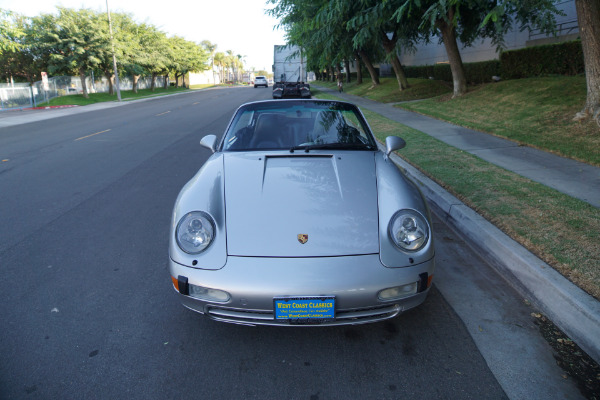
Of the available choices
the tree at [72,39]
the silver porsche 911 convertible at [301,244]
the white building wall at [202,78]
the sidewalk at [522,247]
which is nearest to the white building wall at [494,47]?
the sidewalk at [522,247]

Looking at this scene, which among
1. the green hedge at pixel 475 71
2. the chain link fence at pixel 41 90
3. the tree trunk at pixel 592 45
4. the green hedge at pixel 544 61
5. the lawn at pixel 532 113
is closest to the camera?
the lawn at pixel 532 113

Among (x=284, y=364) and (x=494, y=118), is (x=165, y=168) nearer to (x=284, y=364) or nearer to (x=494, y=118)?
(x=284, y=364)

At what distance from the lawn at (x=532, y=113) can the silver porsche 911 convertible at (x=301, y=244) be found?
5.65m

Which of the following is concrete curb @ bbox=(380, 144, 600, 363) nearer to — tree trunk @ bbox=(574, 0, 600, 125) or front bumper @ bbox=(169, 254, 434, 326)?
front bumper @ bbox=(169, 254, 434, 326)

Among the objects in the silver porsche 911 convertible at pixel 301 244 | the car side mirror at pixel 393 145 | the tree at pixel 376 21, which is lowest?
the silver porsche 911 convertible at pixel 301 244

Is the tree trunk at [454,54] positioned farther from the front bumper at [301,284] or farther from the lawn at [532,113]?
the front bumper at [301,284]

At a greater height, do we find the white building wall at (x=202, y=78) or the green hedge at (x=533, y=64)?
the white building wall at (x=202, y=78)

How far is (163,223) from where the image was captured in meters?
4.90

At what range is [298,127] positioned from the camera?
162 inches

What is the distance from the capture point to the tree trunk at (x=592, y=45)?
885cm

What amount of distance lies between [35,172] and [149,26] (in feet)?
149

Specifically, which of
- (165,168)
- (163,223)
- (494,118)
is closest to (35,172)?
(165,168)

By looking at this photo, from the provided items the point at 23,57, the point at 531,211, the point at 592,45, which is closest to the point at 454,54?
the point at 592,45

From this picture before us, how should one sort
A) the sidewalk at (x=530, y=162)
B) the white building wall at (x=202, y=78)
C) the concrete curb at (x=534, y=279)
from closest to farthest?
1. the concrete curb at (x=534, y=279)
2. the sidewalk at (x=530, y=162)
3. the white building wall at (x=202, y=78)
